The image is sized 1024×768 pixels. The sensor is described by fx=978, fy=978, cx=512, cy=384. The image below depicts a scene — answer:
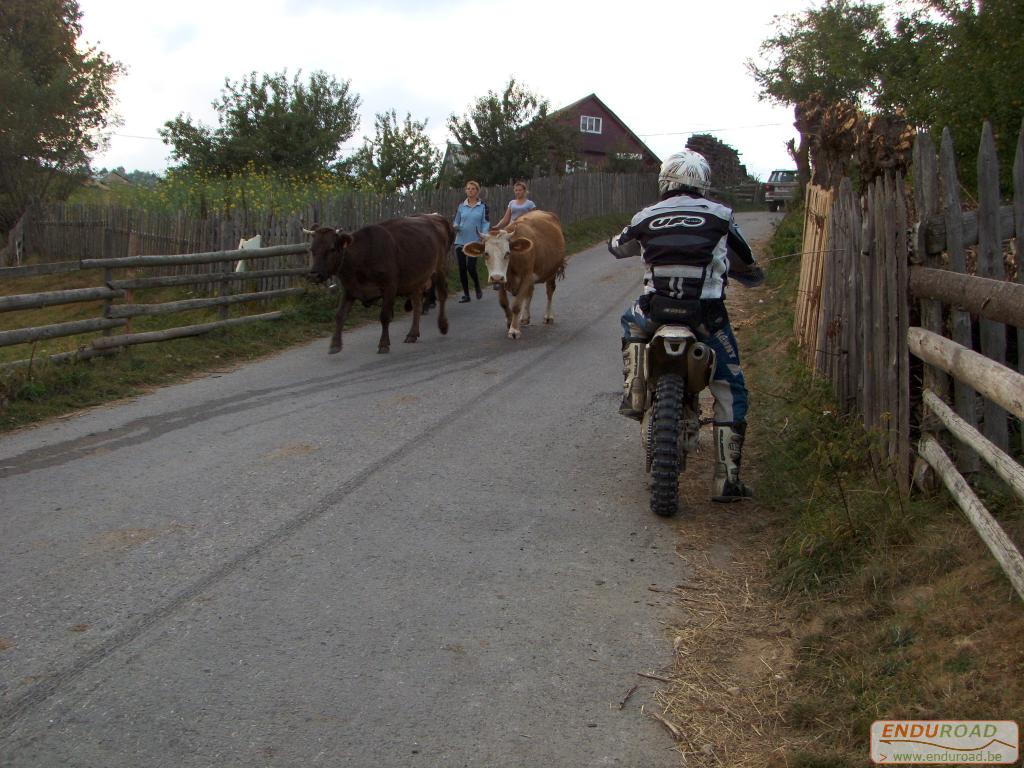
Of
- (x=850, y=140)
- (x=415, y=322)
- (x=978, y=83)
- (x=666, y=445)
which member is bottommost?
(x=666, y=445)

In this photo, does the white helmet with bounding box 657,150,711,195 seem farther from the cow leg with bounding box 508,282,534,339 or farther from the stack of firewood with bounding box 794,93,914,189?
the cow leg with bounding box 508,282,534,339

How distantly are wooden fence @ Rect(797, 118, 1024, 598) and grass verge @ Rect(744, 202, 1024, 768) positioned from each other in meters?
0.19

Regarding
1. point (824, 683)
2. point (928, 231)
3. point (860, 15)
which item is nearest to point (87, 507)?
point (824, 683)

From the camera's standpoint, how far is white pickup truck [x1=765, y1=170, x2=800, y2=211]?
45000mm

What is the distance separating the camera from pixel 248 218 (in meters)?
15.9

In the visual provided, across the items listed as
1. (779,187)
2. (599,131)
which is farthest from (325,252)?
(599,131)

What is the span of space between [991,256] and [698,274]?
164 cm

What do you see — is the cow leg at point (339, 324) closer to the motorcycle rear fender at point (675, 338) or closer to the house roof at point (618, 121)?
the motorcycle rear fender at point (675, 338)

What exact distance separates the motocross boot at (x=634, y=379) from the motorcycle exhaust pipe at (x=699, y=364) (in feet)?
1.09

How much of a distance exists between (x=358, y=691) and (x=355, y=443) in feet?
12.8

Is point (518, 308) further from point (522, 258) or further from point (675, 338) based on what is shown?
point (675, 338)

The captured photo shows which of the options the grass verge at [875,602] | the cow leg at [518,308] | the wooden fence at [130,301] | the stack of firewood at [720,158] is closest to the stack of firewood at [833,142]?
the cow leg at [518,308]

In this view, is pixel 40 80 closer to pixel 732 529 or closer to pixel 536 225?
pixel 536 225

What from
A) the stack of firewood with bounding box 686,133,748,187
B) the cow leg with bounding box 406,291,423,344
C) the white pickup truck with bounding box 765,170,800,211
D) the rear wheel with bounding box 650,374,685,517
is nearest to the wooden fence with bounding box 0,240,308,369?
the cow leg with bounding box 406,291,423,344
